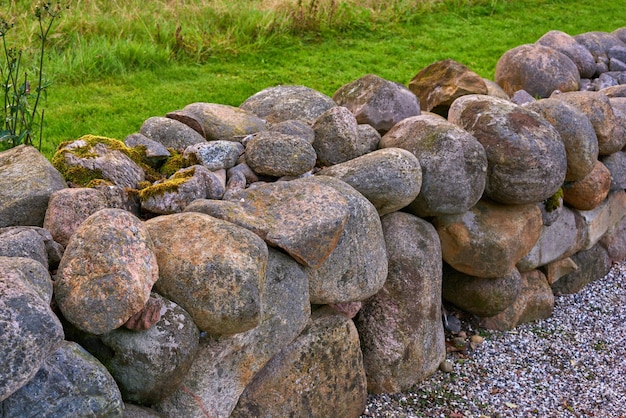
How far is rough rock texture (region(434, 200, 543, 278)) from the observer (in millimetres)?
4004

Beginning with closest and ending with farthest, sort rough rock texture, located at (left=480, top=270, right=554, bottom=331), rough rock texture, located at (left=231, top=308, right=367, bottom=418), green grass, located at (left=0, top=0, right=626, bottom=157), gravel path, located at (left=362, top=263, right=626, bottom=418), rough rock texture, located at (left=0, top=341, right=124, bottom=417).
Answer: rough rock texture, located at (left=0, top=341, right=124, bottom=417) < rough rock texture, located at (left=231, top=308, right=367, bottom=418) < gravel path, located at (left=362, top=263, right=626, bottom=418) < rough rock texture, located at (left=480, top=270, right=554, bottom=331) < green grass, located at (left=0, top=0, right=626, bottom=157)

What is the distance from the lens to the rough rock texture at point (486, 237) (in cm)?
400

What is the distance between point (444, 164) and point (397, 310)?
0.79 m

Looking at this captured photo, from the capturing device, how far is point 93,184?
2963mm

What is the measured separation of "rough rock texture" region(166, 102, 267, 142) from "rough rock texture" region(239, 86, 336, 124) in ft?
0.66

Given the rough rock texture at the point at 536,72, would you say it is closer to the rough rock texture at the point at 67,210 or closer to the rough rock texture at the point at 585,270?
the rough rock texture at the point at 585,270

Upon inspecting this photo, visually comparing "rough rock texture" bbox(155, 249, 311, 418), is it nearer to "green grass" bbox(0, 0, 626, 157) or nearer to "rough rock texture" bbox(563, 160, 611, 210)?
"green grass" bbox(0, 0, 626, 157)

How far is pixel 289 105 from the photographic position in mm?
4191

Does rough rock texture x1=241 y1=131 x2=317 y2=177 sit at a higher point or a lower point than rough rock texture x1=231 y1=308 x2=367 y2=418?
higher

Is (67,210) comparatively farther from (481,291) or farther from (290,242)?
(481,291)

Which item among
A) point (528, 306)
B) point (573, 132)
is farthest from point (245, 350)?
point (573, 132)

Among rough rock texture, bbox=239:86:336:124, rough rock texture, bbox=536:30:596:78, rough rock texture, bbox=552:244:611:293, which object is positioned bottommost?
rough rock texture, bbox=552:244:611:293

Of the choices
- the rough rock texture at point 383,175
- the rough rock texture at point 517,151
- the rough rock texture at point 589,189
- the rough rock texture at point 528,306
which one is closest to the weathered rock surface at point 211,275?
the rough rock texture at point 383,175

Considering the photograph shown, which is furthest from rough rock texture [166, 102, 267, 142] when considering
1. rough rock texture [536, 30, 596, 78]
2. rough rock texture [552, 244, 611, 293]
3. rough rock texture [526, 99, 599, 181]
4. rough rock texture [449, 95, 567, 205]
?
rough rock texture [536, 30, 596, 78]
